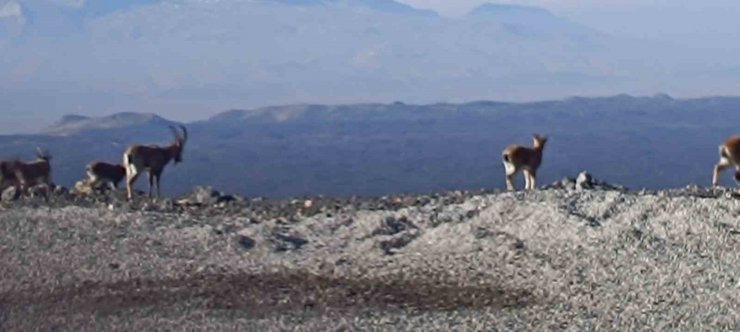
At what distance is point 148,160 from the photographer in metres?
30.4

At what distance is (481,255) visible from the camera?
18844 millimetres

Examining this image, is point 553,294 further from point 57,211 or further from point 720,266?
point 57,211

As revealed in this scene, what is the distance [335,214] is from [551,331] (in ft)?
25.1

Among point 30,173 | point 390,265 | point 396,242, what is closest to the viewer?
point 390,265

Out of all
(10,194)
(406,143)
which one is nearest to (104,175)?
(10,194)

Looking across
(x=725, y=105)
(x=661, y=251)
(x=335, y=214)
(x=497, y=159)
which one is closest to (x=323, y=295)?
(x=661, y=251)

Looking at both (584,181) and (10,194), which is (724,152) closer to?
(584,181)

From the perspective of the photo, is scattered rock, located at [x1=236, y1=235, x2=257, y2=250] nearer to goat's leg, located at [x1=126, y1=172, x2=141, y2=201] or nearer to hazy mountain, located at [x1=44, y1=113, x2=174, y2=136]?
goat's leg, located at [x1=126, y1=172, x2=141, y2=201]

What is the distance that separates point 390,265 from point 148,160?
12635 millimetres

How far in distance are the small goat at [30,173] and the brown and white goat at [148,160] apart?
54.5 inches

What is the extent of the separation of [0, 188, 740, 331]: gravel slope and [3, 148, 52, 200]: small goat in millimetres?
4421

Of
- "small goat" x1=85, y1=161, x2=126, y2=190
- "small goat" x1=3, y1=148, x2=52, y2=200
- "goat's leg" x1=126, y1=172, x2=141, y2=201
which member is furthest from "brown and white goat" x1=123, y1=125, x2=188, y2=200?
"small goat" x1=3, y1=148, x2=52, y2=200

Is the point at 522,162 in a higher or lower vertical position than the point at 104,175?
higher

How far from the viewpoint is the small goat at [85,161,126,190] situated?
29.6 m
